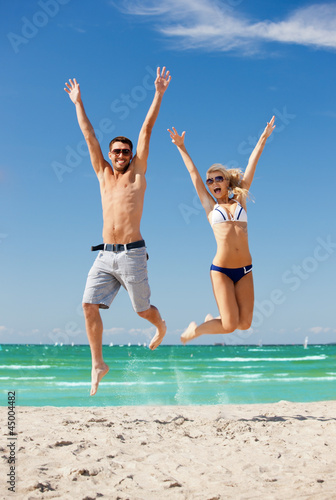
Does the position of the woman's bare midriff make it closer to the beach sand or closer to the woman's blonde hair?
the woman's blonde hair

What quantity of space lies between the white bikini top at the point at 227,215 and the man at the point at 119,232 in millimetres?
1076

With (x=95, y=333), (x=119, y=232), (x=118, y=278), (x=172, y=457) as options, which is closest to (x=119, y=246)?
(x=119, y=232)

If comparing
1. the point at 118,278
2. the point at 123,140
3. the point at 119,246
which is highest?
the point at 123,140

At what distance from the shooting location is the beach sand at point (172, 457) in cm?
536

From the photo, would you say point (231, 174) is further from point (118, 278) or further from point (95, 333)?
point (95, 333)

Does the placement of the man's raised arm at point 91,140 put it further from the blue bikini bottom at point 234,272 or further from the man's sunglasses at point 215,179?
the blue bikini bottom at point 234,272

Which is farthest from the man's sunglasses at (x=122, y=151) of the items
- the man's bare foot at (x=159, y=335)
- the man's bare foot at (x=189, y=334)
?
the man's bare foot at (x=189, y=334)

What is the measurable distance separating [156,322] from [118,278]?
79cm

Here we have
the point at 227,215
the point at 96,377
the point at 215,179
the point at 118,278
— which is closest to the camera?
the point at 96,377

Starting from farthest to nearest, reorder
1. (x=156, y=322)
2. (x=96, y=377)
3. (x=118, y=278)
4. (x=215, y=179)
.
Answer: (x=215, y=179)
(x=156, y=322)
(x=118, y=278)
(x=96, y=377)

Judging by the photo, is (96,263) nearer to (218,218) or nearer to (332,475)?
(218,218)

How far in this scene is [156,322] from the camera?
21.6ft

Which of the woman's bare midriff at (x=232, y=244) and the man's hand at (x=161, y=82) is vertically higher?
the man's hand at (x=161, y=82)

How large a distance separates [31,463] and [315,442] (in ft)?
13.2
